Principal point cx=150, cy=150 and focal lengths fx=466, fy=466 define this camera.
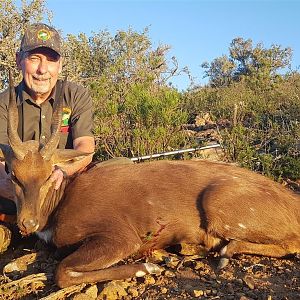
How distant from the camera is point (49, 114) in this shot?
261 inches

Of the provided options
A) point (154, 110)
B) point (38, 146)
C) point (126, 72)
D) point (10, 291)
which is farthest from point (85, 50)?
point (10, 291)

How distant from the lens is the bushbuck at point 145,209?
488cm

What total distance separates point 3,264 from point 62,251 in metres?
0.78

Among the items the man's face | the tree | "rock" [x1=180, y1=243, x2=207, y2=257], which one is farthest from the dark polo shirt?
the tree

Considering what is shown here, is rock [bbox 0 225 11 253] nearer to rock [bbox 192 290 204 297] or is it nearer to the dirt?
the dirt

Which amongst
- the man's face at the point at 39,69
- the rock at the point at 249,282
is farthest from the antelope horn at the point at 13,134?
the rock at the point at 249,282

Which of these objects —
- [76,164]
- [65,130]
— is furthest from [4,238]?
[65,130]

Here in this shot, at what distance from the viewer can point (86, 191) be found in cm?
522

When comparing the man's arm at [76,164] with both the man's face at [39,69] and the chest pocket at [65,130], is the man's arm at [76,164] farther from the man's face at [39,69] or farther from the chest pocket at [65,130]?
the man's face at [39,69]

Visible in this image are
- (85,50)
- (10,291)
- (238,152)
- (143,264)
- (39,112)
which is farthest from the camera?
(85,50)

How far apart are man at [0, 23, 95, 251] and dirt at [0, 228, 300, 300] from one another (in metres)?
1.66

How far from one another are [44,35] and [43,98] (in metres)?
0.88

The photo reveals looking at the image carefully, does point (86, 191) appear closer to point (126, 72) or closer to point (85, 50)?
point (126, 72)

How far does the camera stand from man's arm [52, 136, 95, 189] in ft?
17.0
